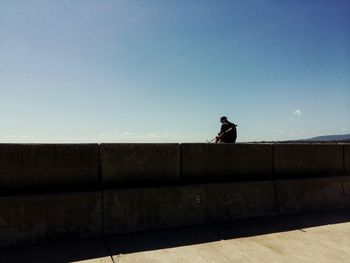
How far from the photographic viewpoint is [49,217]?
5.52m

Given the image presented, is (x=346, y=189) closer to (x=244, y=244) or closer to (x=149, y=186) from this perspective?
(x=244, y=244)

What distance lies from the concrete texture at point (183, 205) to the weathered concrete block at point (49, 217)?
9.1 inches

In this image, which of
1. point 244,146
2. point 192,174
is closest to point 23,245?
point 192,174

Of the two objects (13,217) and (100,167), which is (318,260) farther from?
(13,217)

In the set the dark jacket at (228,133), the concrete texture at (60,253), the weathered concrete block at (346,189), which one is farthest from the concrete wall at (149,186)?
the dark jacket at (228,133)

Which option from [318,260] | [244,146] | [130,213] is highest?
Result: [244,146]

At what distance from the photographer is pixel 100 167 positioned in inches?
245

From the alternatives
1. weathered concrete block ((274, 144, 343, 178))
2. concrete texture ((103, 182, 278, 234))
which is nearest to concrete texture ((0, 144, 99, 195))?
concrete texture ((103, 182, 278, 234))

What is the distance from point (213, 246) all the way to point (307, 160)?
12.2 feet

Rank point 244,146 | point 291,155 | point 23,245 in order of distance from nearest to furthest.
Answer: point 23,245 → point 244,146 → point 291,155

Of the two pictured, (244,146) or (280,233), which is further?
(244,146)

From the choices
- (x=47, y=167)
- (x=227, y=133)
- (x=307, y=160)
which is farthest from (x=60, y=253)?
(x=227, y=133)

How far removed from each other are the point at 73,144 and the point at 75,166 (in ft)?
1.12

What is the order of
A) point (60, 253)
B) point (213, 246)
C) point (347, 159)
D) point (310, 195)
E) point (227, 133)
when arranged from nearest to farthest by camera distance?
1. point (60, 253)
2. point (213, 246)
3. point (310, 195)
4. point (347, 159)
5. point (227, 133)
